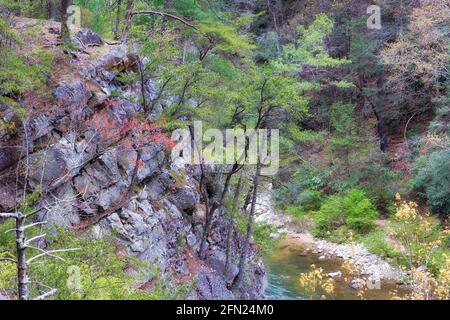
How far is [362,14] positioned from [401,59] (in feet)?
23.8

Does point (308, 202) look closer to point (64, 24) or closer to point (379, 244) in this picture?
point (379, 244)

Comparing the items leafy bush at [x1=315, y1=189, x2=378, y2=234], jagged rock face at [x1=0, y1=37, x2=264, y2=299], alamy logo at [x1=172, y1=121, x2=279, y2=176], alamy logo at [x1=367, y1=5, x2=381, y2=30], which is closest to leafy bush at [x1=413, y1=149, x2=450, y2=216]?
leafy bush at [x1=315, y1=189, x2=378, y2=234]

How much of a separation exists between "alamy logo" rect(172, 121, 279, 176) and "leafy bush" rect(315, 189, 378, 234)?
7.29m

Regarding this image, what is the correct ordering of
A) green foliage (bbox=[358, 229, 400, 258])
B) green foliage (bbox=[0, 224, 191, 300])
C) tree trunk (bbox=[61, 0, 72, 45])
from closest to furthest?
green foliage (bbox=[0, 224, 191, 300]) < tree trunk (bbox=[61, 0, 72, 45]) < green foliage (bbox=[358, 229, 400, 258])

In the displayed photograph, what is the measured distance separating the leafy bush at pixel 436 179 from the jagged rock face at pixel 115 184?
286 inches

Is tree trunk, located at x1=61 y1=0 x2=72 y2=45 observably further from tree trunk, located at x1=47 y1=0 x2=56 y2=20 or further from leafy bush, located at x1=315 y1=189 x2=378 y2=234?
leafy bush, located at x1=315 y1=189 x2=378 y2=234

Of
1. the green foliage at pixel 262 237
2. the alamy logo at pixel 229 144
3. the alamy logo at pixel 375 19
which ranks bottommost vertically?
the green foliage at pixel 262 237

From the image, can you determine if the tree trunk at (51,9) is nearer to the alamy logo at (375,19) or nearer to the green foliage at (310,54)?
the green foliage at (310,54)

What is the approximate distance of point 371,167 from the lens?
18.3 meters

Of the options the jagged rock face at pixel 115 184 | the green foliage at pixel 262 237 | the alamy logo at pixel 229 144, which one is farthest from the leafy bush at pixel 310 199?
the alamy logo at pixel 229 144

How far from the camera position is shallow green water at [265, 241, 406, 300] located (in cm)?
1233

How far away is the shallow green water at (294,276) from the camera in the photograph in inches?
485

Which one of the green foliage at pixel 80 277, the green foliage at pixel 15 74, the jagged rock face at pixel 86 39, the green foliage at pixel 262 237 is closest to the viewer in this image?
the green foliage at pixel 80 277

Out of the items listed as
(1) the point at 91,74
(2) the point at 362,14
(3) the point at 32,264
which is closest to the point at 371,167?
(2) the point at 362,14
